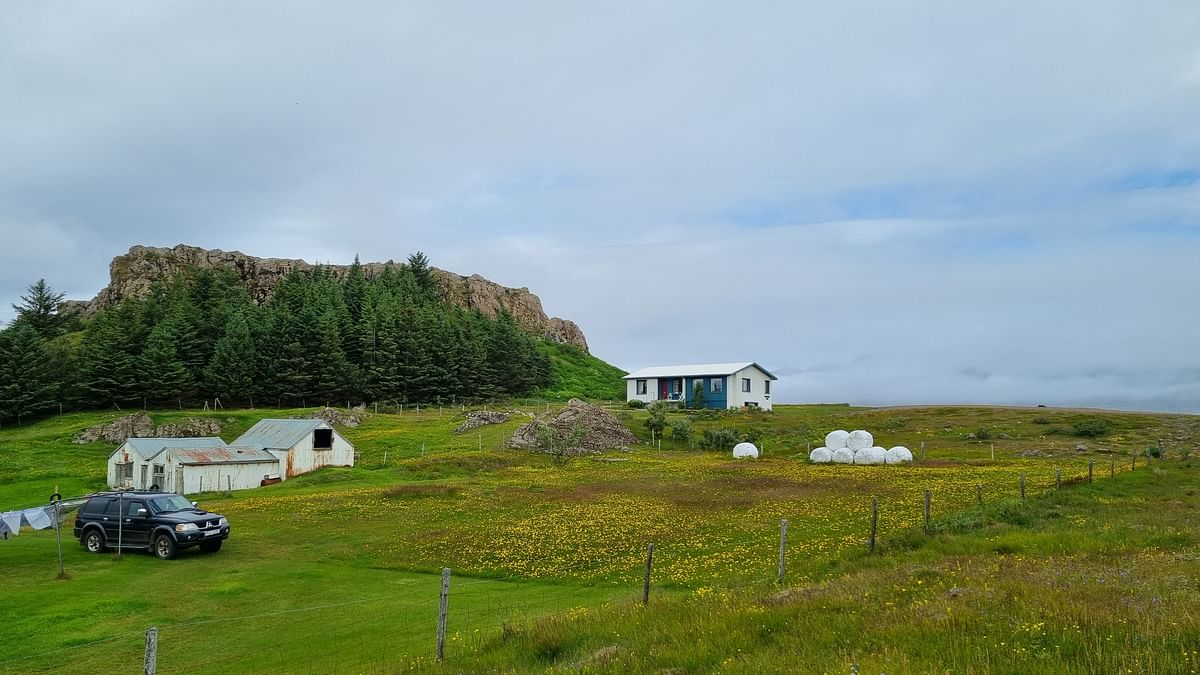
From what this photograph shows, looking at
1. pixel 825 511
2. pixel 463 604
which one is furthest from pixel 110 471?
pixel 825 511

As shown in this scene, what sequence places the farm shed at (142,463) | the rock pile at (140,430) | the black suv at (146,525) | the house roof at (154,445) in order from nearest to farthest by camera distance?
the black suv at (146,525) < the farm shed at (142,463) < the house roof at (154,445) < the rock pile at (140,430)

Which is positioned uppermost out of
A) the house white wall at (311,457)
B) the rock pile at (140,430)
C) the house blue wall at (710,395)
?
the house blue wall at (710,395)

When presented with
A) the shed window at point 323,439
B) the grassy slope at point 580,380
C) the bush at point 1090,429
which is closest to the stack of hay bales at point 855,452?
the bush at point 1090,429

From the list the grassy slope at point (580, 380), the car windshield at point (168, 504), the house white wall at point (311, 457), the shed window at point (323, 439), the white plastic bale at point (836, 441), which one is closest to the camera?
the car windshield at point (168, 504)

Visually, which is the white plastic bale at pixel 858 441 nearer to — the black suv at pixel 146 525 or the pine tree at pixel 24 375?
the black suv at pixel 146 525

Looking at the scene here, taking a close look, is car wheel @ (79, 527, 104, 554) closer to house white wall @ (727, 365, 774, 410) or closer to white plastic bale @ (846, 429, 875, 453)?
white plastic bale @ (846, 429, 875, 453)

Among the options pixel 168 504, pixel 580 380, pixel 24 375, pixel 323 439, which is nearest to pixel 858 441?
pixel 323 439

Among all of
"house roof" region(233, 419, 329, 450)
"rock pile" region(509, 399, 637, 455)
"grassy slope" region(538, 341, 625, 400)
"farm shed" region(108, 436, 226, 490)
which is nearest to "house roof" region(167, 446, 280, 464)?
"farm shed" region(108, 436, 226, 490)

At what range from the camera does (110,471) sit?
56.2 m

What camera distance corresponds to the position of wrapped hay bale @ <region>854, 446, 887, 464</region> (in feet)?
199

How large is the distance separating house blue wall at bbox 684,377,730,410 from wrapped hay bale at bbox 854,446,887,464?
149 feet

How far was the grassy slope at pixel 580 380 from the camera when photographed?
145875mm

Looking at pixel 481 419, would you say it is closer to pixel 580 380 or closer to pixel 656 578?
pixel 656 578

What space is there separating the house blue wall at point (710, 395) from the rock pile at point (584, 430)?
27495mm
